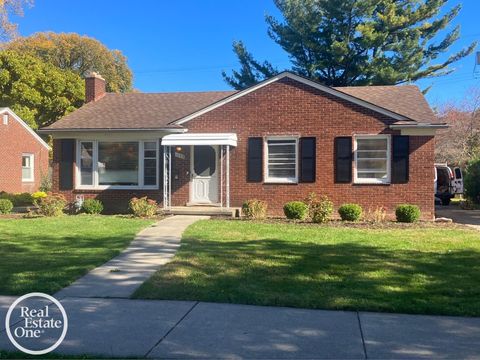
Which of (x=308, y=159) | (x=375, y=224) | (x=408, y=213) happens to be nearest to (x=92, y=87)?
(x=308, y=159)

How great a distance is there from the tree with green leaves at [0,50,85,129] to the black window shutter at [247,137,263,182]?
21886mm

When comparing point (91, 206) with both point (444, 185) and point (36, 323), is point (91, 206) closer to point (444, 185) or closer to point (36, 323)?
point (36, 323)

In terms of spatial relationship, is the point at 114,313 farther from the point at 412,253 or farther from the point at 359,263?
the point at 412,253

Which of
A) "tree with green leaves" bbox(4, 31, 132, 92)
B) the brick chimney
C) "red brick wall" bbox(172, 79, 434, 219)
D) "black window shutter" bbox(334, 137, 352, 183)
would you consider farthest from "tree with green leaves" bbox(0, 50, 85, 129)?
"black window shutter" bbox(334, 137, 352, 183)

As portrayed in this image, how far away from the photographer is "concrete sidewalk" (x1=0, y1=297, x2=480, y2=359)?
4582 mm

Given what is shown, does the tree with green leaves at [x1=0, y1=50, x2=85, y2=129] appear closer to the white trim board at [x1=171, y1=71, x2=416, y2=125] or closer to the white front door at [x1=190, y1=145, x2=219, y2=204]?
the white front door at [x1=190, y1=145, x2=219, y2=204]

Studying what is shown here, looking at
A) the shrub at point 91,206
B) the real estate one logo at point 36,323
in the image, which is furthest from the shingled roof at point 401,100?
the real estate one logo at point 36,323

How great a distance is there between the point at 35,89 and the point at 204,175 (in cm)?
2410

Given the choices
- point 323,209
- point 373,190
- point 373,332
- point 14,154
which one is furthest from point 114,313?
point 14,154

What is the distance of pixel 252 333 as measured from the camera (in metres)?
5.09

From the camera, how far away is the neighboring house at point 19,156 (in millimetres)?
27188

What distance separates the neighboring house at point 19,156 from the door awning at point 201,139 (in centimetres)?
1526

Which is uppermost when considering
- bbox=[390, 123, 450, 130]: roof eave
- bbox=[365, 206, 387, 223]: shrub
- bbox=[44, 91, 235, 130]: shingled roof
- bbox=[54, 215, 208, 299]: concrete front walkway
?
bbox=[44, 91, 235, 130]: shingled roof

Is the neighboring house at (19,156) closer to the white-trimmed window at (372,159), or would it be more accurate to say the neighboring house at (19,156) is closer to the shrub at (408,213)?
the white-trimmed window at (372,159)
